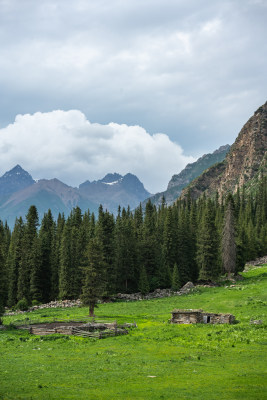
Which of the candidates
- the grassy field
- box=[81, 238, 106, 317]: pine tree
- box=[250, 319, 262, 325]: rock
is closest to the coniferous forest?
box=[81, 238, 106, 317]: pine tree

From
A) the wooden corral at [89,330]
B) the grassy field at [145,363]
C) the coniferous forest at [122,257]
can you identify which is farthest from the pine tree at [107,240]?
the wooden corral at [89,330]

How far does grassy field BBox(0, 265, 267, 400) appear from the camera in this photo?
19.6 m

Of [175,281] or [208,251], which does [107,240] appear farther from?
[208,251]

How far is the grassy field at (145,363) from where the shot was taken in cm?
1964

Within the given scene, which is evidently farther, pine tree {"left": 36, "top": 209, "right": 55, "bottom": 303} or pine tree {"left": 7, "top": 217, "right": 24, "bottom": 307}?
pine tree {"left": 36, "top": 209, "right": 55, "bottom": 303}

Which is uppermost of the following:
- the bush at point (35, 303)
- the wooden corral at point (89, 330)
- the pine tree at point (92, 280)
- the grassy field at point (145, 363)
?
the pine tree at point (92, 280)

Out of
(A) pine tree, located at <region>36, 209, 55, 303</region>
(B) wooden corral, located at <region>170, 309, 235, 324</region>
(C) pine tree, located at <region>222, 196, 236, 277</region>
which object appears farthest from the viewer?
(A) pine tree, located at <region>36, 209, 55, 303</region>

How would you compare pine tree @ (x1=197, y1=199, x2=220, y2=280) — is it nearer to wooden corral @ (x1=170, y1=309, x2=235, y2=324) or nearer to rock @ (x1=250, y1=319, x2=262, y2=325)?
wooden corral @ (x1=170, y1=309, x2=235, y2=324)

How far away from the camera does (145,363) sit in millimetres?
26812

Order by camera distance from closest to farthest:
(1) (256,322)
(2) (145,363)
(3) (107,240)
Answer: (2) (145,363) < (1) (256,322) < (3) (107,240)

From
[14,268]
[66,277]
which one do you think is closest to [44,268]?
[14,268]

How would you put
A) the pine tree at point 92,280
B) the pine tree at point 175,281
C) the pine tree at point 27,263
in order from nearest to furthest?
the pine tree at point 92,280, the pine tree at point 175,281, the pine tree at point 27,263

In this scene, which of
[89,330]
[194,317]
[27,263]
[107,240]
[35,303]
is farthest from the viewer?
[27,263]

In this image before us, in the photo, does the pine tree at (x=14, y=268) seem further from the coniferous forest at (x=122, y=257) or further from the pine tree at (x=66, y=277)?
the pine tree at (x=66, y=277)
